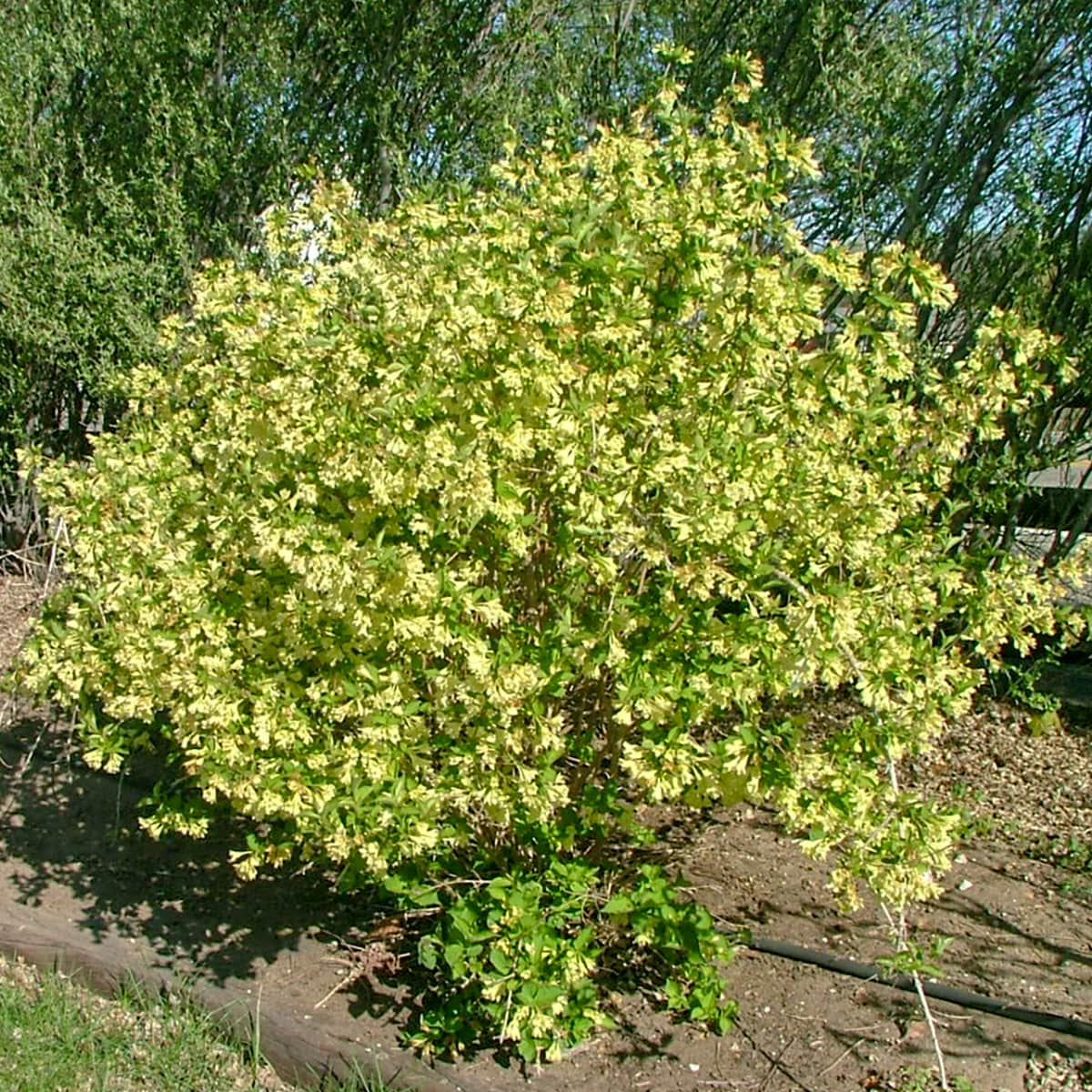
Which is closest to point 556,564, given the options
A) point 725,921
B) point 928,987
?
point 725,921

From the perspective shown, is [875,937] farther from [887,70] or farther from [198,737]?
[887,70]

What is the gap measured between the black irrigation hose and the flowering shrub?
443 mm

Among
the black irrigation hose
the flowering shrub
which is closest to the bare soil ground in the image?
the black irrigation hose

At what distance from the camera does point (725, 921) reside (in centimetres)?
377

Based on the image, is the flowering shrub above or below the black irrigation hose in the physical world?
above

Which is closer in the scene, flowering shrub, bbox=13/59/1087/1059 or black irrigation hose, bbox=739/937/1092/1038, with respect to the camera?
flowering shrub, bbox=13/59/1087/1059

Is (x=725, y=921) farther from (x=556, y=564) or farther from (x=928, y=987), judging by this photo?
(x=556, y=564)

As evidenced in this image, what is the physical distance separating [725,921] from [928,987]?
0.66 metres

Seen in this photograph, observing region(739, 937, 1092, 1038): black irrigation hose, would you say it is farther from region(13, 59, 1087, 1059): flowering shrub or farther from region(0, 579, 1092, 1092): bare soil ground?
region(13, 59, 1087, 1059): flowering shrub

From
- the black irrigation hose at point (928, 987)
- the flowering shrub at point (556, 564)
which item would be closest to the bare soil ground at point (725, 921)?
the black irrigation hose at point (928, 987)

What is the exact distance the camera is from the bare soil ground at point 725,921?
313 centimetres

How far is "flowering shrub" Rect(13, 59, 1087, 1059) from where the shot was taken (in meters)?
2.65

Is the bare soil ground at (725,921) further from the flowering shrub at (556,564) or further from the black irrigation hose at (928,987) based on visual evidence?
the flowering shrub at (556,564)

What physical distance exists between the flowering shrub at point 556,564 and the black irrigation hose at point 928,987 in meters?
0.44
